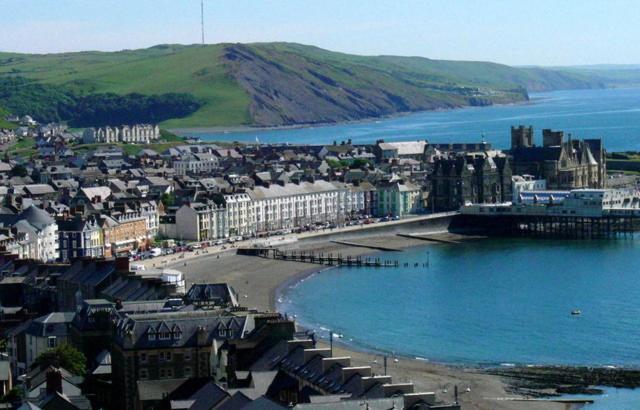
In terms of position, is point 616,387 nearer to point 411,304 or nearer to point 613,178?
point 411,304

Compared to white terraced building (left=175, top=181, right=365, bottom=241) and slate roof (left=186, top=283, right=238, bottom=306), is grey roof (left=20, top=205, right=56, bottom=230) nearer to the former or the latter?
white terraced building (left=175, top=181, right=365, bottom=241)

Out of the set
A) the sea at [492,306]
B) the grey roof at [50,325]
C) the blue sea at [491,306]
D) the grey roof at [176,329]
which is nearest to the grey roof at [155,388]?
the grey roof at [176,329]

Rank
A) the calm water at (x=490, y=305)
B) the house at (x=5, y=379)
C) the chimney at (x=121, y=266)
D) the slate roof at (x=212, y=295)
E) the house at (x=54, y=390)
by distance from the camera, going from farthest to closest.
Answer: the calm water at (x=490, y=305) < the chimney at (x=121, y=266) < the slate roof at (x=212, y=295) < the house at (x=5, y=379) < the house at (x=54, y=390)

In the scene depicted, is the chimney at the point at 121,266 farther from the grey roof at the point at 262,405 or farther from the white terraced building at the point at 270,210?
the white terraced building at the point at 270,210

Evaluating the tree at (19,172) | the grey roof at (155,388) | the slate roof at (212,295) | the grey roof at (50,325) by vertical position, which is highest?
the tree at (19,172)

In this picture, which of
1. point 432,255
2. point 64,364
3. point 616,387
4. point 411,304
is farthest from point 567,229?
point 64,364

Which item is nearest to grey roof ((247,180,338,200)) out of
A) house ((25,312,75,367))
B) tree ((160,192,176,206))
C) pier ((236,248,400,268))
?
tree ((160,192,176,206))
